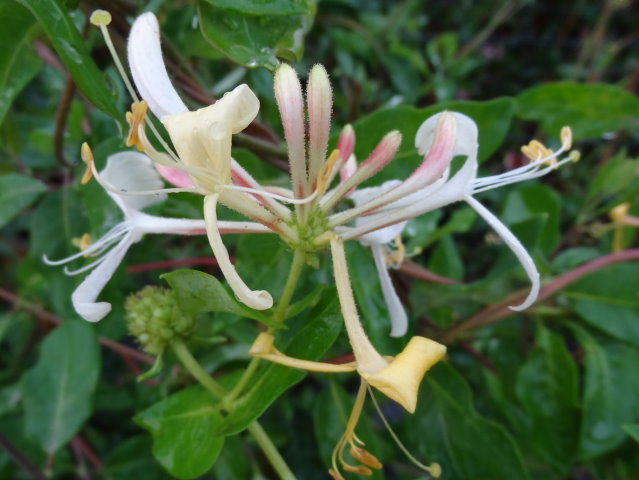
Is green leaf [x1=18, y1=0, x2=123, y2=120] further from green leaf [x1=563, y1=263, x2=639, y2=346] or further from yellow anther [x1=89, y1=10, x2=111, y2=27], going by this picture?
green leaf [x1=563, y1=263, x2=639, y2=346]

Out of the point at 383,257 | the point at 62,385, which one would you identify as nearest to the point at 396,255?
the point at 383,257

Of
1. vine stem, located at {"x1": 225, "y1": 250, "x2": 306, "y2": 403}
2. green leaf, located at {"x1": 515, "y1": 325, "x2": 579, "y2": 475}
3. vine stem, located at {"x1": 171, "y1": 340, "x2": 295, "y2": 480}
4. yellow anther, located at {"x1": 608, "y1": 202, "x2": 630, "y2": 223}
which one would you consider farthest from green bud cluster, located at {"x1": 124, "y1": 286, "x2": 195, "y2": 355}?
yellow anther, located at {"x1": 608, "y1": 202, "x2": 630, "y2": 223}

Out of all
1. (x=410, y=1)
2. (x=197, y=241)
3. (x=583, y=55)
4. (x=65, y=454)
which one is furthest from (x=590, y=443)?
(x=583, y=55)

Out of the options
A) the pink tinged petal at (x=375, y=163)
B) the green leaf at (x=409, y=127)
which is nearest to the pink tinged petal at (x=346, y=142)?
the pink tinged petal at (x=375, y=163)

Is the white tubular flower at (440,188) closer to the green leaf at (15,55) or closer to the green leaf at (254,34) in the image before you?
the green leaf at (254,34)

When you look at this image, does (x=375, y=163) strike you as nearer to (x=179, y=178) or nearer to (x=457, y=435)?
(x=179, y=178)

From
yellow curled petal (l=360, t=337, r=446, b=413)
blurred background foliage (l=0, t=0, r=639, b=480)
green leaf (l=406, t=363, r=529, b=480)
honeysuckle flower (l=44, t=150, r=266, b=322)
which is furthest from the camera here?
green leaf (l=406, t=363, r=529, b=480)
